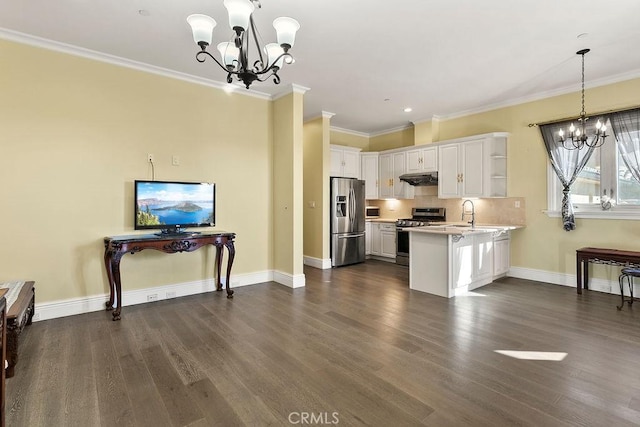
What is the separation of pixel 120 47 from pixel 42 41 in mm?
744

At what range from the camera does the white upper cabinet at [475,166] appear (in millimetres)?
5512

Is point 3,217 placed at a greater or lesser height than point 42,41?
lesser

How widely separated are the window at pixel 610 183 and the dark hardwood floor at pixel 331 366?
1.40 meters

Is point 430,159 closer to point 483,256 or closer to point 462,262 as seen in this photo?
point 483,256

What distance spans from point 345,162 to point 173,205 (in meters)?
3.85

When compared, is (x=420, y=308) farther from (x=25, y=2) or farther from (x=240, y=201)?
(x=25, y=2)

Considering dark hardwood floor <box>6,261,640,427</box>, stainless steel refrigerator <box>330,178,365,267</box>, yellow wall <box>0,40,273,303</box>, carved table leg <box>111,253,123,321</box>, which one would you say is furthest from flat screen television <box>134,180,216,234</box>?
stainless steel refrigerator <box>330,178,365,267</box>

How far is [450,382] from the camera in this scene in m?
2.26

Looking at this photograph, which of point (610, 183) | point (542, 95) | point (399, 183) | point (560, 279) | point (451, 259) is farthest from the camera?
point (399, 183)

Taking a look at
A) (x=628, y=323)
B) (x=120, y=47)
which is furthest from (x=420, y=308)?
(x=120, y=47)

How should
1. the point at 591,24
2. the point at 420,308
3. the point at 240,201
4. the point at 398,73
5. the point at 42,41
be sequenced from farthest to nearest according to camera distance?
the point at 240,201
the point at 398,73
the point at 420,308
the point at 42,41
the point at 591,24

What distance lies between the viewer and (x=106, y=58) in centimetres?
378

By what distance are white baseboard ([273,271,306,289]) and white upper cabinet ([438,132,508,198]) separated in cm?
324

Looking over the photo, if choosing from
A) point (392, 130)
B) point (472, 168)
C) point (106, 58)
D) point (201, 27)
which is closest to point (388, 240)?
point (472, 168)
